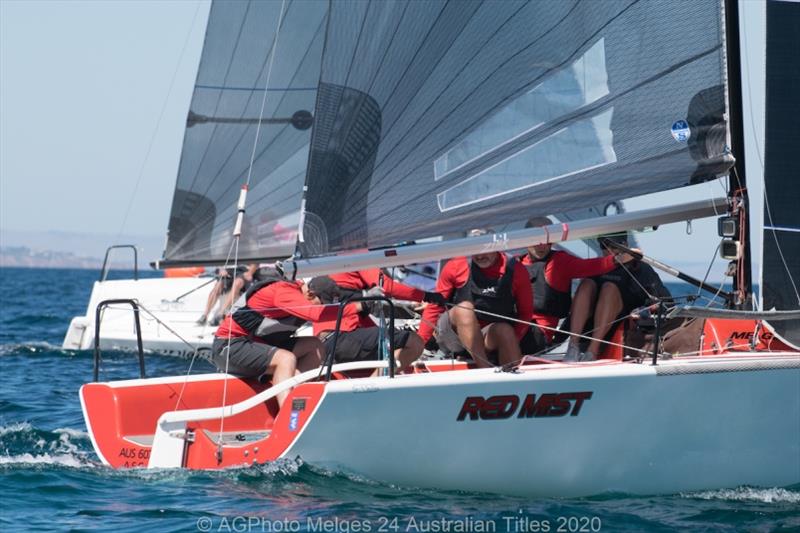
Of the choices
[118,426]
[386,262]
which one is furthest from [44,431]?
[386,262]

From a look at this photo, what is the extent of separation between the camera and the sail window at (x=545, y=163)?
677cm

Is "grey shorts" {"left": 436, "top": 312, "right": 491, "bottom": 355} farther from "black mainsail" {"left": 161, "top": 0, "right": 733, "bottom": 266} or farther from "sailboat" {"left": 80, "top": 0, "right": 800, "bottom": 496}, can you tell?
"black mainsail" {"left": 161, "top": 0, "right": 733, "bottom": 266}

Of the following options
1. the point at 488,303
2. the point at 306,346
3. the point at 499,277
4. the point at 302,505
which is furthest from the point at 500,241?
the point at 302,505

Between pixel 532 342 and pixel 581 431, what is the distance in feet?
4.16

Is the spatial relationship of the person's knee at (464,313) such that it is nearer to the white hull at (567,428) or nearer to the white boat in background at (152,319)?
the white hull at (567,428)

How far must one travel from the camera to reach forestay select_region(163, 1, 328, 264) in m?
11.8

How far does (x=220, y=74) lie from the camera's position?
12797 millimetres

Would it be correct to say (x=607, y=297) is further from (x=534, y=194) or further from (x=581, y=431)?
(x=581, y=431)

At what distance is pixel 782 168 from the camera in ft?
22.1

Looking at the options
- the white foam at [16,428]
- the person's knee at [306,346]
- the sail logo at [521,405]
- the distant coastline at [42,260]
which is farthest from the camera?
the distant coastline at [42,260]

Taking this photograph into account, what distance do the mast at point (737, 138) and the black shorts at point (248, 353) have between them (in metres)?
2.65

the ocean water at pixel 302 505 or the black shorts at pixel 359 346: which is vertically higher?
the black shorts at pixel 359 346

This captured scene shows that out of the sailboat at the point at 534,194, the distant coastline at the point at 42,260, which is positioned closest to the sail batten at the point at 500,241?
the sailboat at the point at 534,194

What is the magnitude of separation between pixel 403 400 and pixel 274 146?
6.13 metres
